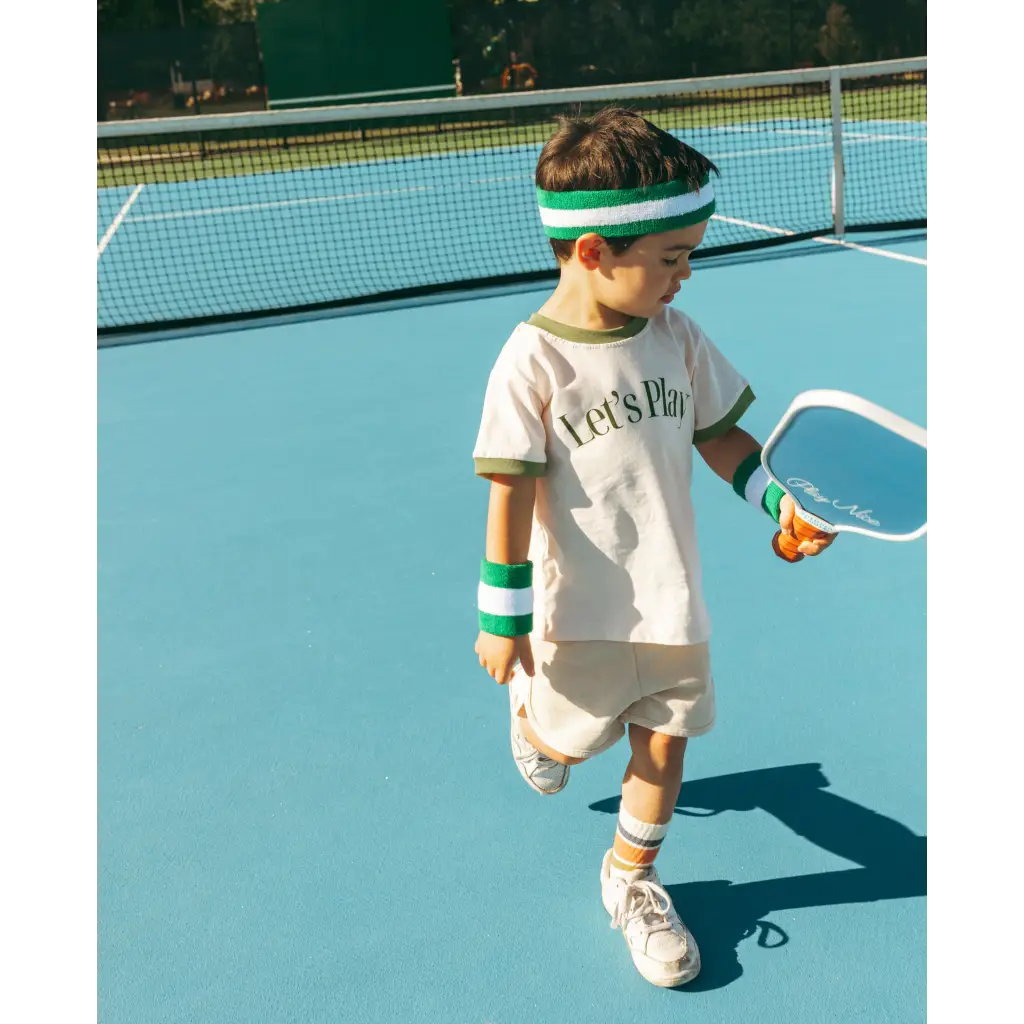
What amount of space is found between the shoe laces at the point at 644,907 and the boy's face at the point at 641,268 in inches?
42.7

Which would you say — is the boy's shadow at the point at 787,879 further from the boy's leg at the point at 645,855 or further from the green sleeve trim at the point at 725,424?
the green sleeve trim at the point at 725,424

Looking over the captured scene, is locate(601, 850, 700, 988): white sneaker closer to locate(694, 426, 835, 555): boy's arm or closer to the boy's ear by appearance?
locate(694, 426, 835, 555): boy's arm

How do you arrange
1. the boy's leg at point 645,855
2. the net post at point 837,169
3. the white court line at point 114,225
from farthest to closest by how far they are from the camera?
1. the white court line at point 114,225
2. the net post at point 837,169
3. the boy's leg at point 645,855

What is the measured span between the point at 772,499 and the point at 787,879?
0.80 metres

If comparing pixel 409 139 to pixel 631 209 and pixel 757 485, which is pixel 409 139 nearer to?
pixel 757 485

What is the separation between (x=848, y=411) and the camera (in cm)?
186

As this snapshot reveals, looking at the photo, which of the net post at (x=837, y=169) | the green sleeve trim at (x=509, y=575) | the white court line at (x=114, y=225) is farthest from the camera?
the white court line at (x=114, y=225)

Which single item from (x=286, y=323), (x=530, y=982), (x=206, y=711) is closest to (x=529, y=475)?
A: (x=530, y=982)

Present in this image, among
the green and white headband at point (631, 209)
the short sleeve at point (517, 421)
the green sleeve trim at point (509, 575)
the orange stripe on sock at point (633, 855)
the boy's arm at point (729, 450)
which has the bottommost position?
the orange stripe on sock at point (633, 855)

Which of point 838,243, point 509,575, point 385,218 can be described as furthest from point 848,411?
point 385,218

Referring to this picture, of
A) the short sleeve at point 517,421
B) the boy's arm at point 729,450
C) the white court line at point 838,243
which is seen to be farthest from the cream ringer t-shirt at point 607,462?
the white court line at point 838,243

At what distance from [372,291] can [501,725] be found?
19.5ft

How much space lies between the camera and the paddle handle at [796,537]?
2197 mm
